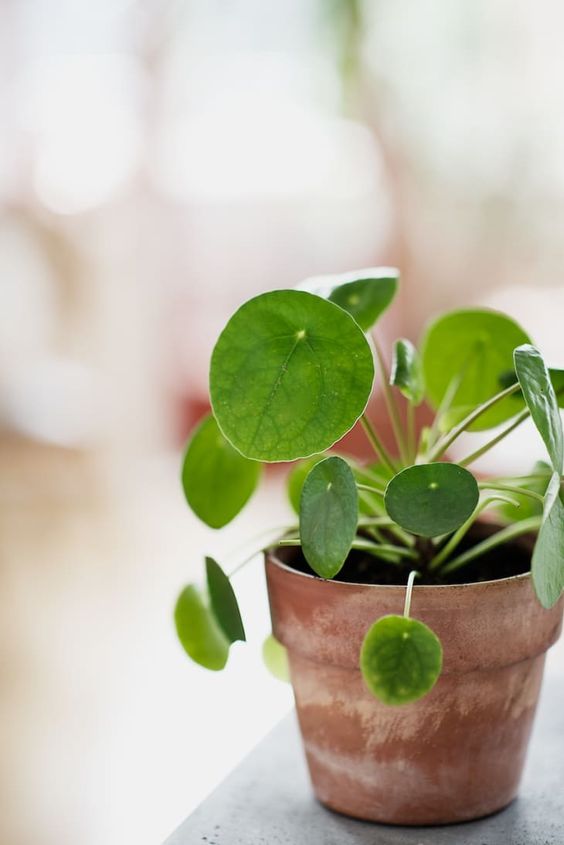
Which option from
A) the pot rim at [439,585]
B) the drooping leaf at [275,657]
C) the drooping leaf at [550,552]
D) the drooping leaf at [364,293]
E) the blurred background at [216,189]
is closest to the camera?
the drooping leaf at [550,552]

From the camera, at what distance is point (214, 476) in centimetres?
89

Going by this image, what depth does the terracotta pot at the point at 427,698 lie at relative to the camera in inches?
28.2

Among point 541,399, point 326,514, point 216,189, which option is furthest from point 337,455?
point 216,189

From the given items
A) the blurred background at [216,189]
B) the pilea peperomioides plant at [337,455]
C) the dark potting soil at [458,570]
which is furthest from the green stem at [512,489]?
the blurred background at [216,189]

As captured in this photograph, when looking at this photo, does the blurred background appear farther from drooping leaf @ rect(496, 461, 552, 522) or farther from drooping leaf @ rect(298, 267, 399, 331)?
drooping leaf @ rect(298, 267, 399, 331)

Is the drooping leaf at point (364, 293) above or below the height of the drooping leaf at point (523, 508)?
above

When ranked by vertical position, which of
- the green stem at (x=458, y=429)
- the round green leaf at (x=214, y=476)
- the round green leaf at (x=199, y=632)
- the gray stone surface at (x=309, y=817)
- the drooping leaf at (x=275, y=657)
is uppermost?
the green stem at (x=458, y=429)

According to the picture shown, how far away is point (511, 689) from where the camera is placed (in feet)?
2.47

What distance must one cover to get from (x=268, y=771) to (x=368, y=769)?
161 mm

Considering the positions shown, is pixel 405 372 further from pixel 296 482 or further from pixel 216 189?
pixel 216 189

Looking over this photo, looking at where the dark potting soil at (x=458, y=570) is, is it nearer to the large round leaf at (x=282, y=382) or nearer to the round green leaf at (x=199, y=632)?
the round green leaf at (x=199, y=632)

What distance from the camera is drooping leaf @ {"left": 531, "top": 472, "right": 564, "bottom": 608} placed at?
0.60m

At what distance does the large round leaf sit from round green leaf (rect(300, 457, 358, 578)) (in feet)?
0.07

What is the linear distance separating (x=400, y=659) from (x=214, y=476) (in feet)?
1.00
